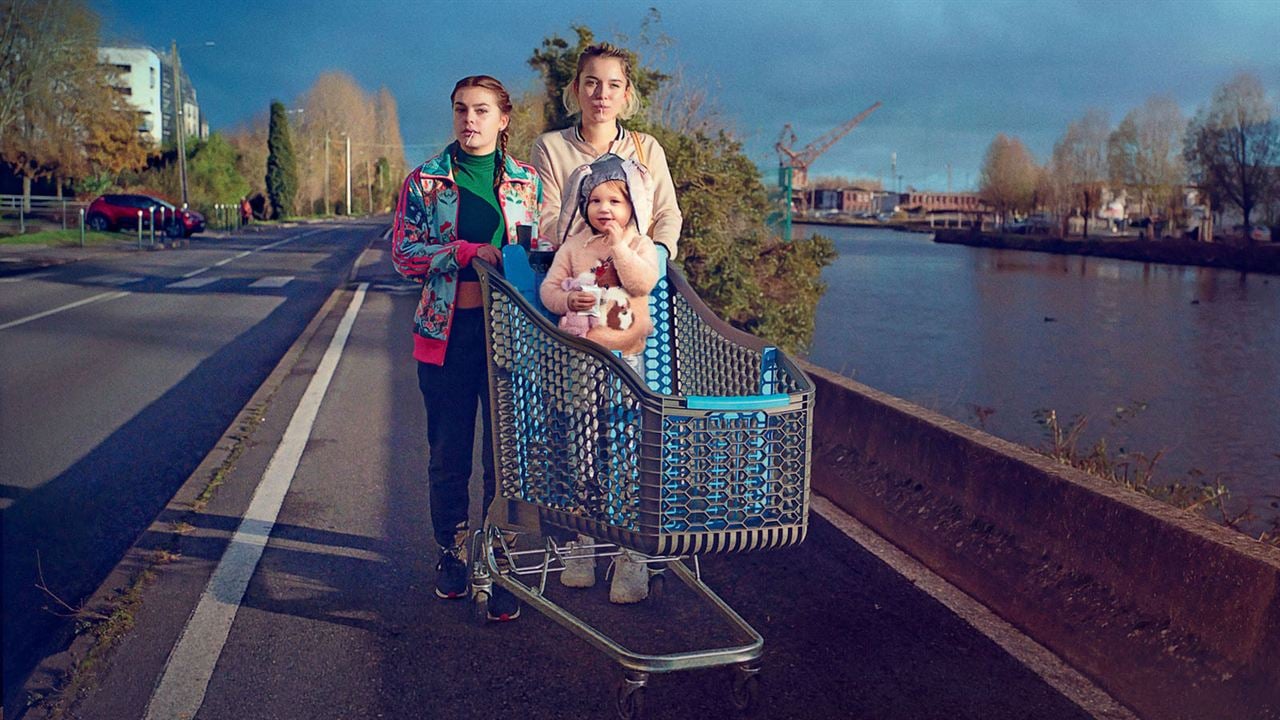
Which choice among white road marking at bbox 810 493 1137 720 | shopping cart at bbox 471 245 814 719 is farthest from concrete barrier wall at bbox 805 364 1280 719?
shopping cart at bbox 471 245 814 719

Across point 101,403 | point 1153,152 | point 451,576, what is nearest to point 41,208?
point 101,403

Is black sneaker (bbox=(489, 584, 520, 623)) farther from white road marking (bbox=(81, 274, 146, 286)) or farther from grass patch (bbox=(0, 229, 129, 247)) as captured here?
grass patch (bbox=(0, 229, 129, 247))

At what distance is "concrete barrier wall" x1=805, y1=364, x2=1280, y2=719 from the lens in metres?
3.27

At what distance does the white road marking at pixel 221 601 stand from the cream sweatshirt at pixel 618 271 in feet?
5.44

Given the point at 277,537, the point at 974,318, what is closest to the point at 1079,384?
the point at 974,318

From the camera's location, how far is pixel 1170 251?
6981cm

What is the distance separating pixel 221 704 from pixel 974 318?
30.4m

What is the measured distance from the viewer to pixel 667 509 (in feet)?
11.4

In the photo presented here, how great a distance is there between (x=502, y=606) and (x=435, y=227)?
56.2 inches

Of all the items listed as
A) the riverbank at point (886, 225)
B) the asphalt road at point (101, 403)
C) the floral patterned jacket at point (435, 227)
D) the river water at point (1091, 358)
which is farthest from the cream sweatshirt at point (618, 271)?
the riverbank at point (886, 225)

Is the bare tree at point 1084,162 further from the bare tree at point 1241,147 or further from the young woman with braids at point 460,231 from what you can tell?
the young woman with braids at point 460,231

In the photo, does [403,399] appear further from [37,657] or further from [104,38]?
[104,38]

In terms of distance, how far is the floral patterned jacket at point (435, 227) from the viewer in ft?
14.5

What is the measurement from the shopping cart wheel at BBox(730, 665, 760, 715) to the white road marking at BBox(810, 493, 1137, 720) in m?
0.94
